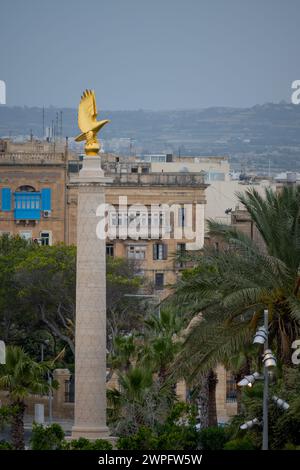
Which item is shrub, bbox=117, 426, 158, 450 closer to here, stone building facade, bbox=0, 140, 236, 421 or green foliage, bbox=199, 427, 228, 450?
green foliage, bbox=199, 427, 228, 450

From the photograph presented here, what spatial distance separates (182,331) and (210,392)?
1134cm

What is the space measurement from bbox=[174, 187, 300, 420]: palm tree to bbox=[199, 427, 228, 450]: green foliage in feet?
10.3

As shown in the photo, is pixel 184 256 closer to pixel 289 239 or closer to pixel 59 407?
pixel 289 239

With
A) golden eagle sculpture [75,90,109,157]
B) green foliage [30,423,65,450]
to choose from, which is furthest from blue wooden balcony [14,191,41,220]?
green foliage [30,423,65,450]

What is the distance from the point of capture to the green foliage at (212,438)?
61844 mm

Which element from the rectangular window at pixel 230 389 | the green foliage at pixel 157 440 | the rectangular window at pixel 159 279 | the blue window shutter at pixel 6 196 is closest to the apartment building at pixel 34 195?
the blue window shutter at pixel 6 196

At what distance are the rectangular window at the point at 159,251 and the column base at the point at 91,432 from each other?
64606mm

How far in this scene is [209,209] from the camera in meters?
136

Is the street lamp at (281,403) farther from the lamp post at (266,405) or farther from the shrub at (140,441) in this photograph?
the shrub at (140,441)

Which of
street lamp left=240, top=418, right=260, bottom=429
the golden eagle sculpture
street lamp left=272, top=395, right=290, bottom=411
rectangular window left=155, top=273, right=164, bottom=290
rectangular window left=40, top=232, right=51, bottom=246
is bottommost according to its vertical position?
rectangular window left=155, top=273, right=164, bottom=290

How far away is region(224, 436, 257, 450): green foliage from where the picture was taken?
179ft

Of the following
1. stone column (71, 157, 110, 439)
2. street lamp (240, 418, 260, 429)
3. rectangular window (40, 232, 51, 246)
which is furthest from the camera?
rectangular window (40, 232, 51, 246)

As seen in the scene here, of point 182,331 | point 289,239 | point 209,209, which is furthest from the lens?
point 209,209
